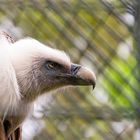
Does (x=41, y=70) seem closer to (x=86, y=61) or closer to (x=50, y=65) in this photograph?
(x=50, y=65)

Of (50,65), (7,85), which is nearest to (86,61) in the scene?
(50,65)

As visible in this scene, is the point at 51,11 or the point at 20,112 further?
the point at 51,11

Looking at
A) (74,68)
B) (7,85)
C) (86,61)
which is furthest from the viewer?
(86,61)

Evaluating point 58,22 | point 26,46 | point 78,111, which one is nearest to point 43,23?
point 58,22

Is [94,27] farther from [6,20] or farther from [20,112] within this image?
[20,112]

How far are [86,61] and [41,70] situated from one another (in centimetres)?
48

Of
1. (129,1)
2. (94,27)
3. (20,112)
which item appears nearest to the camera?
(20,112)

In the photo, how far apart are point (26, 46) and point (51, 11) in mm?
587

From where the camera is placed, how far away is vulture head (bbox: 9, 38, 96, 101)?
315cm

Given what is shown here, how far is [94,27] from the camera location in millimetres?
3713

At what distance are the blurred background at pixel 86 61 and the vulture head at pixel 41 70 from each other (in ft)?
1.17

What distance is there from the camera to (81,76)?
3166 millimetres

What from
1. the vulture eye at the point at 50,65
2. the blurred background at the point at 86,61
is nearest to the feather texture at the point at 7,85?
the vulture eye at the point at 50,65

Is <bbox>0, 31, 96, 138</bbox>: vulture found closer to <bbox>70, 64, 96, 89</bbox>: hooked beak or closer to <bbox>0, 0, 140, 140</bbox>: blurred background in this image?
<bbox>70, 64, 96, 89</bbox>: hooked beak
